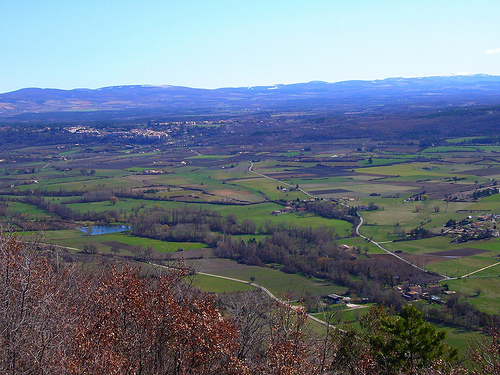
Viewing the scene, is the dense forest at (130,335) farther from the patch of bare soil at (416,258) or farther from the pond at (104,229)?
the pond at (104,229)

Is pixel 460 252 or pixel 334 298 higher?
pixel 334 298

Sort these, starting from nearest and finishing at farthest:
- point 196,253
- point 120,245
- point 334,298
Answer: point 334,298
point 196,253
point 120,245

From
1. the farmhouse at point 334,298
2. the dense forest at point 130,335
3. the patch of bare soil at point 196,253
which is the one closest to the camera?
the dense forest at point 130,335

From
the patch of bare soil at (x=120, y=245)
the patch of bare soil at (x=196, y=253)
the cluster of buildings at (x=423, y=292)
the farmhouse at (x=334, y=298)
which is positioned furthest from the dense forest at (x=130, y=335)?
the patch of bare soil at (x=120, y=245)

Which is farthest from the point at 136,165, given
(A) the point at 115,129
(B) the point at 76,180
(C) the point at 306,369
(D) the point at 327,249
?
(C) the point at 306,369

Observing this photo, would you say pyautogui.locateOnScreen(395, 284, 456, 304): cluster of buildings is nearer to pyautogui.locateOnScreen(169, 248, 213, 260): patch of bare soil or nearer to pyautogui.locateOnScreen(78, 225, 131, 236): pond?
pyautogui.locateOnScreen(169, 248, 213, 260): patch of bare soil

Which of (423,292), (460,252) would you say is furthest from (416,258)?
(423,292)

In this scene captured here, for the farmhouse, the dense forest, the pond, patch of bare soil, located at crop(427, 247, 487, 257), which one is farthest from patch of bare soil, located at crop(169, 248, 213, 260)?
the dense forest

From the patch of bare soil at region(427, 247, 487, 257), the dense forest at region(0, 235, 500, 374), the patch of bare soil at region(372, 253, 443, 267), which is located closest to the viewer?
the dense forest at region(0, 235, 500, 374)

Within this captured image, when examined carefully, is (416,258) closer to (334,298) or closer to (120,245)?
(334,298)
